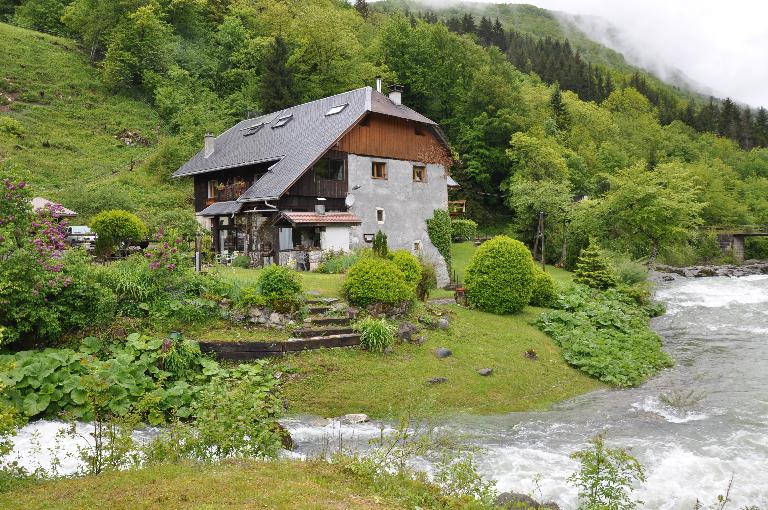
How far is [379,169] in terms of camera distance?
29234 millimetres

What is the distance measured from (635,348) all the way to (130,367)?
15885 mm

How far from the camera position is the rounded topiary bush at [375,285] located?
53.6 ft

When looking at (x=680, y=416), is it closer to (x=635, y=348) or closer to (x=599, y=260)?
(x=635, y=348)

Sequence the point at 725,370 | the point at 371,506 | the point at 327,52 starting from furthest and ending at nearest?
the point at 327,52 → the point at 725,370 → the point at 371,506

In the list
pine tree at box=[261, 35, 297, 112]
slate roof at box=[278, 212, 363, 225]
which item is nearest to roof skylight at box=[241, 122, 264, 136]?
slate roof at box=[278, 212, 363, 225]

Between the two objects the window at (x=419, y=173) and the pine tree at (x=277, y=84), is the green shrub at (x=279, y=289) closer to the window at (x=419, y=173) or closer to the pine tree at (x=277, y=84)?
the window at (x=419, y=173)

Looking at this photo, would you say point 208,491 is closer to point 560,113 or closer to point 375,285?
point 375,285

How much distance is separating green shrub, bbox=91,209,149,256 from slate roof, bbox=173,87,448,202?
18.2 feet

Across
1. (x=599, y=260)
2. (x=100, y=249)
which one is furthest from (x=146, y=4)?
(x=599, y=260)

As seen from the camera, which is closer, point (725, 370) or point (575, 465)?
Result: point (575, 465)

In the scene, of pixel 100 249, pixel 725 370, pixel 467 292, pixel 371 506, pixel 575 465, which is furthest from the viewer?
pixel 100 249

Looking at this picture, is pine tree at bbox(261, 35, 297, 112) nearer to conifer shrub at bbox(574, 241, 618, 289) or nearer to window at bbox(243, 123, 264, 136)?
window at bbox(243, 123, 264, 136)

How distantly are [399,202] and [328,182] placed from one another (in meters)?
4.54

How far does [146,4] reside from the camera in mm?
57938
